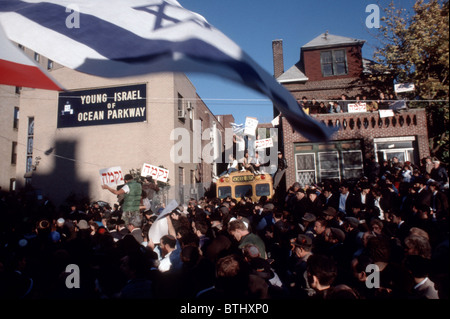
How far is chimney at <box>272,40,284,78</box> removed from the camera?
75.9 ft

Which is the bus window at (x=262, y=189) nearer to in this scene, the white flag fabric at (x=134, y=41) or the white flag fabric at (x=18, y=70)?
the white flag fabric at (x=134, y=41)

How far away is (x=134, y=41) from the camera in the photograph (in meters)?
2.35

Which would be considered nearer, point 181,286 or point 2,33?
point 2,33

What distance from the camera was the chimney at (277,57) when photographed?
23147 millimetres

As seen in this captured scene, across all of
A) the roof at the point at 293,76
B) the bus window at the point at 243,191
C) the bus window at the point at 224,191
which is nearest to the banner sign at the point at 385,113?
the roof at the point at 293,76

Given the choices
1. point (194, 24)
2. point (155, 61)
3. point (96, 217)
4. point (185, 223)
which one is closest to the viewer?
point (155, 61)

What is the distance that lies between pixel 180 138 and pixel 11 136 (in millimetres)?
16080

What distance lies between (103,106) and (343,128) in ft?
50.5

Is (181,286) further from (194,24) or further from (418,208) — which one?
(418,208)

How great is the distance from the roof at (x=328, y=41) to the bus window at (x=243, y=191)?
36.3 ft

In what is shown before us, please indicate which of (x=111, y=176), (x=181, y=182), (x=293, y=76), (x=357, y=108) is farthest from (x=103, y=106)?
(x=357, y=108)

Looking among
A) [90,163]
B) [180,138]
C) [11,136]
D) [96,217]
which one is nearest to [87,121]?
[90,163]

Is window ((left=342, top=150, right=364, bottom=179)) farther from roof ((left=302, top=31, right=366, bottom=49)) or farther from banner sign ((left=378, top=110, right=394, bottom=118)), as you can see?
roof ((left=302, top=31, right=366, bottom=49))

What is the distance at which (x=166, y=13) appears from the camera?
2.65m
